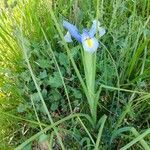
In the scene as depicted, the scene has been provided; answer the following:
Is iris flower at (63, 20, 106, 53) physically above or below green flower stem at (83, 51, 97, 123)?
above

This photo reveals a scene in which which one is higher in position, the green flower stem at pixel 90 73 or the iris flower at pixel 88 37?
the iris flower at pixel 88 37

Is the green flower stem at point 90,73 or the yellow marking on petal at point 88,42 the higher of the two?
the yellow marking on petal at point 88,42

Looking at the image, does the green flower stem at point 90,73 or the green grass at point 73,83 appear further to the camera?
the green grass at point 73,83

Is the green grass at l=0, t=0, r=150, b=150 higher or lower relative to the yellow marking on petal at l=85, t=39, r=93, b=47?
lower

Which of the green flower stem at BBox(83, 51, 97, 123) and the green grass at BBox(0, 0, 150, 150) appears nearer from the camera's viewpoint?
the green flower stem at BBox(83, 51, 97, 123)

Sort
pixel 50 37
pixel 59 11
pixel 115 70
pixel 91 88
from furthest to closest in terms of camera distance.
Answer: pixel 59 11
pixel 50 37
pixel 115 70
pixel 91 88

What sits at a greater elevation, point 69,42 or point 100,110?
point 69,42

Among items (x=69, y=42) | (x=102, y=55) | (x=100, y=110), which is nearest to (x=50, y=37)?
(x=69, y=42)

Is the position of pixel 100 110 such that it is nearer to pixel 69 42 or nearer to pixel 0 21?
pixel 69 42
